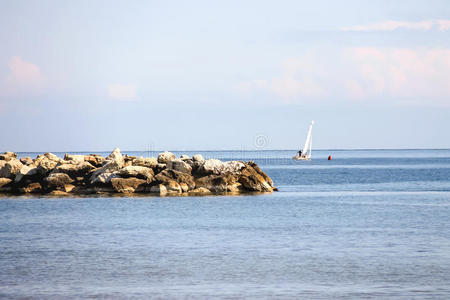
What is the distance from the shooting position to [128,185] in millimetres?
54125

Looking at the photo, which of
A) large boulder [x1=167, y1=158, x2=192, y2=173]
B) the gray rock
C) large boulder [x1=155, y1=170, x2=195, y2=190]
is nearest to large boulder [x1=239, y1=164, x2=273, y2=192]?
large boulder [x1=155, y1=170, x2=195, y2=190]

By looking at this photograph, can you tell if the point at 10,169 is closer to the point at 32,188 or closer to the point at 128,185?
the point at 32,188

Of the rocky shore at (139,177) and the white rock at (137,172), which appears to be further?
the rocky shore at (139,177)

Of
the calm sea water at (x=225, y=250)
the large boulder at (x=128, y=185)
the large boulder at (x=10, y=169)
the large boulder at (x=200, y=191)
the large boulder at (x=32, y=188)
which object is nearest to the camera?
the calm sea water at (x=225, y=250)

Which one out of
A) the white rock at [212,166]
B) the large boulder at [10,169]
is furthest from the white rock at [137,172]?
the large boulder at [10,169]

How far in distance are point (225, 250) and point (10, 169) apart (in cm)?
3784

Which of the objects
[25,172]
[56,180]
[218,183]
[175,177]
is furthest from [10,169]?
[218,183]

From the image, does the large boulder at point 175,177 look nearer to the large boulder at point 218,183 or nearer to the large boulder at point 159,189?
the large boulder at point 159,189

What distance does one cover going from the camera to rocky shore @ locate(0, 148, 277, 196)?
2121 inches

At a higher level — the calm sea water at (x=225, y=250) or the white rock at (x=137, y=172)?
the white rock at (x=137, y=172)

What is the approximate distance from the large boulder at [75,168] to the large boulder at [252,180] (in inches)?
514

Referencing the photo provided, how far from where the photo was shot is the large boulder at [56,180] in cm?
5475

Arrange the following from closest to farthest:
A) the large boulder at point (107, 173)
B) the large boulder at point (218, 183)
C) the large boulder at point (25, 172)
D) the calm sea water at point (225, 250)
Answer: the calm sea water at point (225, 250) < the large boulder at point (107, 173) < the large boulder at point (218, 183) < the large boulder at point (25, 172)

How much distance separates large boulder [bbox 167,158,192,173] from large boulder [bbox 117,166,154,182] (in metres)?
1.68
